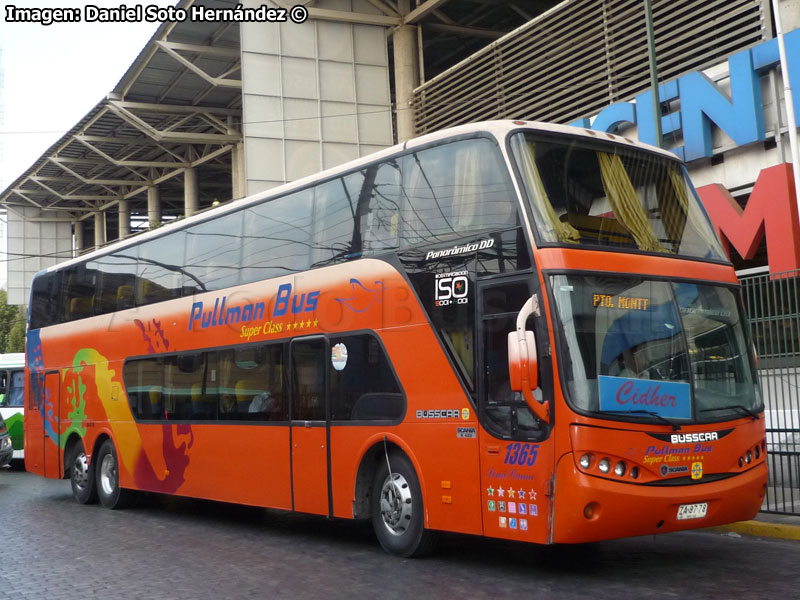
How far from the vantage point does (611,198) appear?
28.9 feet

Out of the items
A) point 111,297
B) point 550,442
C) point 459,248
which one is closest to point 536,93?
point 111,297

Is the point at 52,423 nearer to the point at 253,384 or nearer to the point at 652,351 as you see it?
the point at 253,384

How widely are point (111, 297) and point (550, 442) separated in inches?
381

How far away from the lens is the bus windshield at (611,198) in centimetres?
823

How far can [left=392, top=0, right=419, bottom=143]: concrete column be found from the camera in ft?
91.2

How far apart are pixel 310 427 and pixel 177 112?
30.3 meters

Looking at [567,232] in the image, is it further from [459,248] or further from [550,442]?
[550,442]

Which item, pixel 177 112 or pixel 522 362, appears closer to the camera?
pixel 522 362

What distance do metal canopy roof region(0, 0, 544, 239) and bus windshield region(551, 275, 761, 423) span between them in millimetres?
20924

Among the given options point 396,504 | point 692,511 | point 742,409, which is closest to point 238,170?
point 396,504

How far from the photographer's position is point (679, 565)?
849 cm

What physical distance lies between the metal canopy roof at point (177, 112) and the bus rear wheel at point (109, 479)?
16655 millimetres

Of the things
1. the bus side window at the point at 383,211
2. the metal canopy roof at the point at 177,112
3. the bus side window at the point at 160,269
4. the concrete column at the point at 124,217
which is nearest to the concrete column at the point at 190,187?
the metal canopy roof at the point at 177,112

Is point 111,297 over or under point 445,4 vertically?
under
